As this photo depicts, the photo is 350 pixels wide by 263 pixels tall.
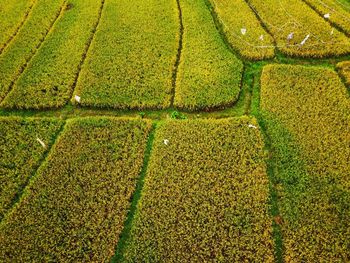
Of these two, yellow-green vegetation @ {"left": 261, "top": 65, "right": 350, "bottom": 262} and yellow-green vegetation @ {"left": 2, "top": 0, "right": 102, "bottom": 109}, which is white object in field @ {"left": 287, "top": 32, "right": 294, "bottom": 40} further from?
yellow-green vegetation @ {"left": 2, "top": 0, "right": 102, "bottom": 109}

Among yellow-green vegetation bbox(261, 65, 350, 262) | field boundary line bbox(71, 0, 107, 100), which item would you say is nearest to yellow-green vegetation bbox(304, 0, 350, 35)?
yellow-green vegetation bbox(261, 65, 350, 262)

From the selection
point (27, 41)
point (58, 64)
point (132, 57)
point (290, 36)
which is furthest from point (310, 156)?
point (27, 41)

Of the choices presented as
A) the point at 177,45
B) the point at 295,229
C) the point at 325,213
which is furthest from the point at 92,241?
the point at 177,45

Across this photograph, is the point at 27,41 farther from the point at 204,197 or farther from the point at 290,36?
the point at 290,36

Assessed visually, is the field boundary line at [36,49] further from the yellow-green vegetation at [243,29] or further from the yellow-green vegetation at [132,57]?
the yellow-green vegetation at [243,29]

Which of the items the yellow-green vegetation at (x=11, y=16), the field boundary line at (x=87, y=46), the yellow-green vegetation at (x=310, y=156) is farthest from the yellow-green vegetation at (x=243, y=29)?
the yellow-green vegetation at (x=11, y=16)
